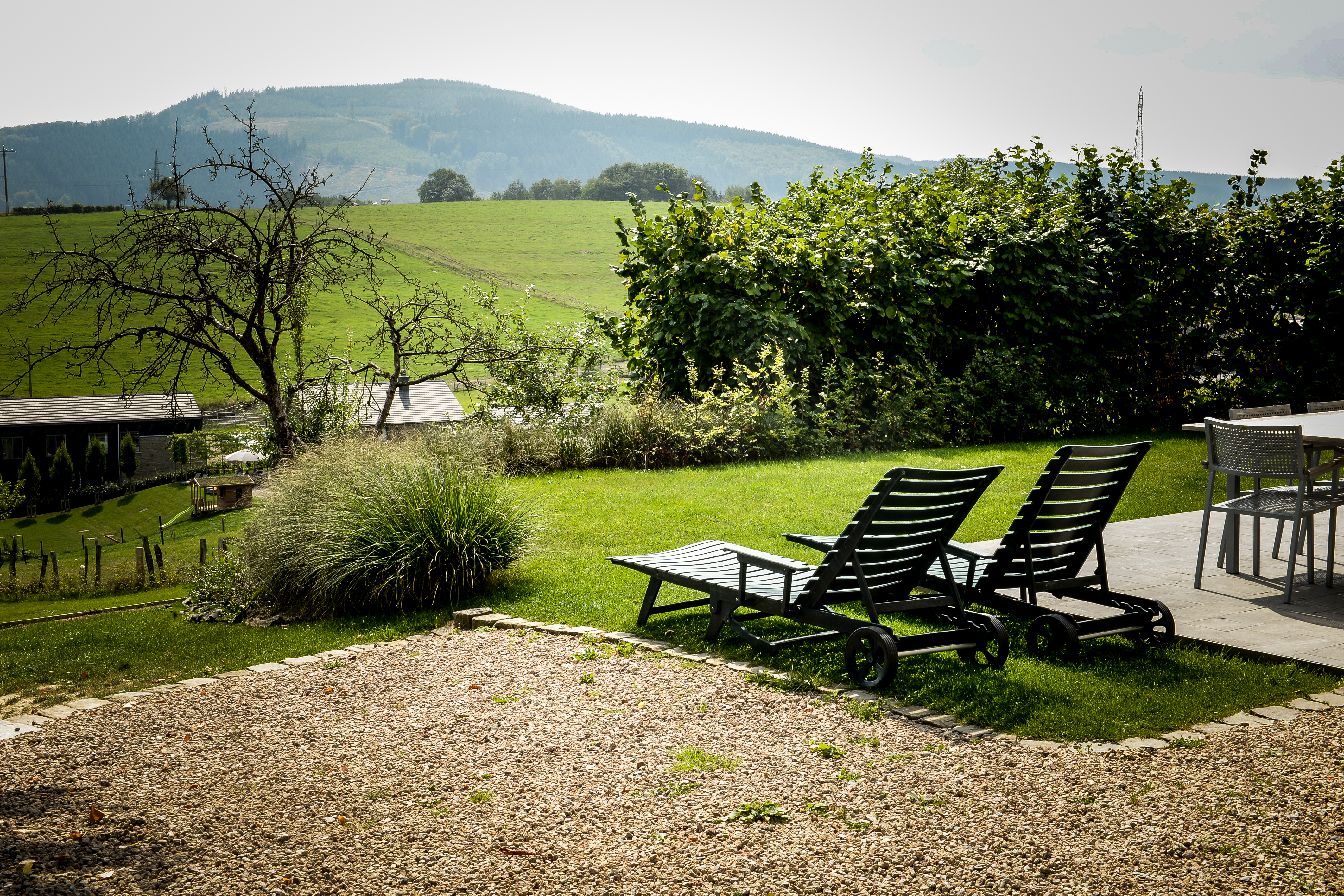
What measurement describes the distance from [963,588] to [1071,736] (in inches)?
55.2

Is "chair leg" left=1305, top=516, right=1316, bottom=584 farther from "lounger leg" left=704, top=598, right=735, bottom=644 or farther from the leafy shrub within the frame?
the leafy shrub

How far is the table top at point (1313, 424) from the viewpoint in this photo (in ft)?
16.7

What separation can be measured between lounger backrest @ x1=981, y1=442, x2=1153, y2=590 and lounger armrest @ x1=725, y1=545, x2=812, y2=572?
95cm

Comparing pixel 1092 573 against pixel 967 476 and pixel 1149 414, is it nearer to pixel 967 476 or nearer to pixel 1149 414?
pixel 967 476

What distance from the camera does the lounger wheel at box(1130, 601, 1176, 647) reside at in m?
4.35

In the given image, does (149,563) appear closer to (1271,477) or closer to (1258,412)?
(1258,412)

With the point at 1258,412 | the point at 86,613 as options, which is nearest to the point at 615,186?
the point at 86,613

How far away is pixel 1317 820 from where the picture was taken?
263 centimetres

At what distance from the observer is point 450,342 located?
12148 mm

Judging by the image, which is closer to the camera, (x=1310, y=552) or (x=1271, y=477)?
(x=1271, y=477)

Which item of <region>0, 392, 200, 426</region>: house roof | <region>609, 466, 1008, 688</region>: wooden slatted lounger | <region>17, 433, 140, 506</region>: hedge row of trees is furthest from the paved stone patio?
<region>17, 433, 140, 506</region>: hedge row of trees

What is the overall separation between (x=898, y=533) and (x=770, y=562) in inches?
24.0

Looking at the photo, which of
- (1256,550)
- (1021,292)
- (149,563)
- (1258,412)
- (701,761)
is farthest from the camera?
(149,563)

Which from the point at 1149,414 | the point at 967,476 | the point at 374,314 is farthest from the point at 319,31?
the point at 374,314
